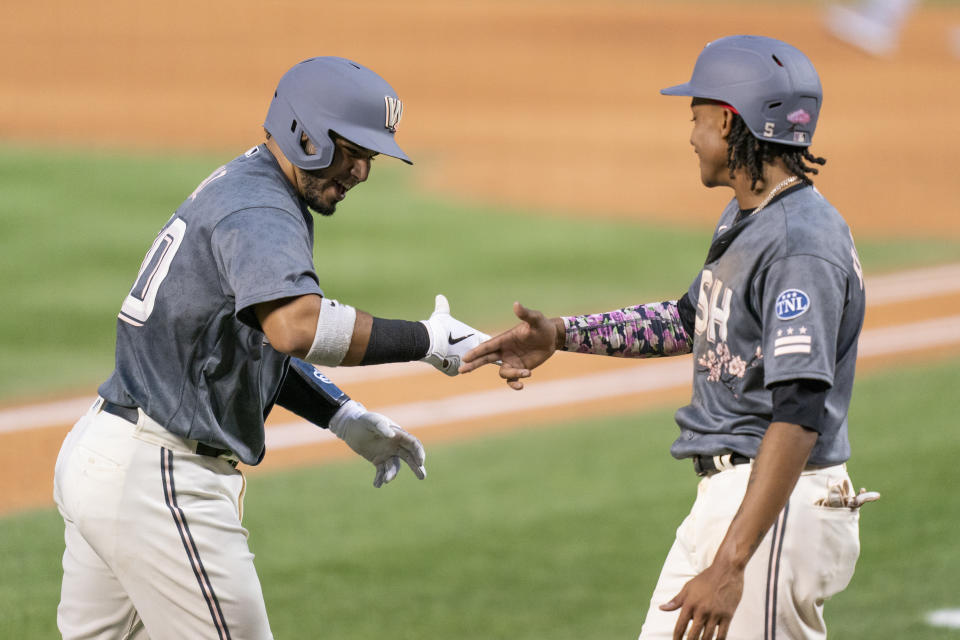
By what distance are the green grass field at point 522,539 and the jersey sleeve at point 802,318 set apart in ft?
9.16

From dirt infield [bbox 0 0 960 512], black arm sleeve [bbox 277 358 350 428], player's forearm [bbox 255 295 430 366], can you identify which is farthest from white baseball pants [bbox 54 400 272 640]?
dirt infield [bbox 0 0 960 512]

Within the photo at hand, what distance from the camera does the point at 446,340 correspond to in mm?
4145

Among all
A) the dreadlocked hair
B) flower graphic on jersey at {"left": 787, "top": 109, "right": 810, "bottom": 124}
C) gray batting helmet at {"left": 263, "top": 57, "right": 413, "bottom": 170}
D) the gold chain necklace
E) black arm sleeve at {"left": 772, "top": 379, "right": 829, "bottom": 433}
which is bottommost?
black arm sleeve at {"left": 772, "top": 379, "right": 829, "bottom": 433}

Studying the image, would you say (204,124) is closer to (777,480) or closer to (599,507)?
(599,507)

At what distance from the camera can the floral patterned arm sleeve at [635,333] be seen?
4.49 m

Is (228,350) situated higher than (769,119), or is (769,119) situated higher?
(769,119)

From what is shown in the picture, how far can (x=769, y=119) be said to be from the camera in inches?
148

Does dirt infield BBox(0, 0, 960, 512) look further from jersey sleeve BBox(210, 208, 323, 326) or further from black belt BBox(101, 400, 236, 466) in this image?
jersey sleeve BBox(210, 208, 323, 326)

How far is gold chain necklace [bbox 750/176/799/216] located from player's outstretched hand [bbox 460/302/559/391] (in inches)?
37.2

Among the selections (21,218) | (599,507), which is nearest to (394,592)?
(599,507)

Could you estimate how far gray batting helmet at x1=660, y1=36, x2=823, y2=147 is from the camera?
12.3 ft

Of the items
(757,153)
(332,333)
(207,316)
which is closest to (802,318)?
(757,153)

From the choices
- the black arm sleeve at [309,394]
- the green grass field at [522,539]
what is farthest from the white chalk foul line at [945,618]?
the black arm sleeve at [309,394]

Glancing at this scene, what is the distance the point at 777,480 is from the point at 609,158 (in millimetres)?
16201
